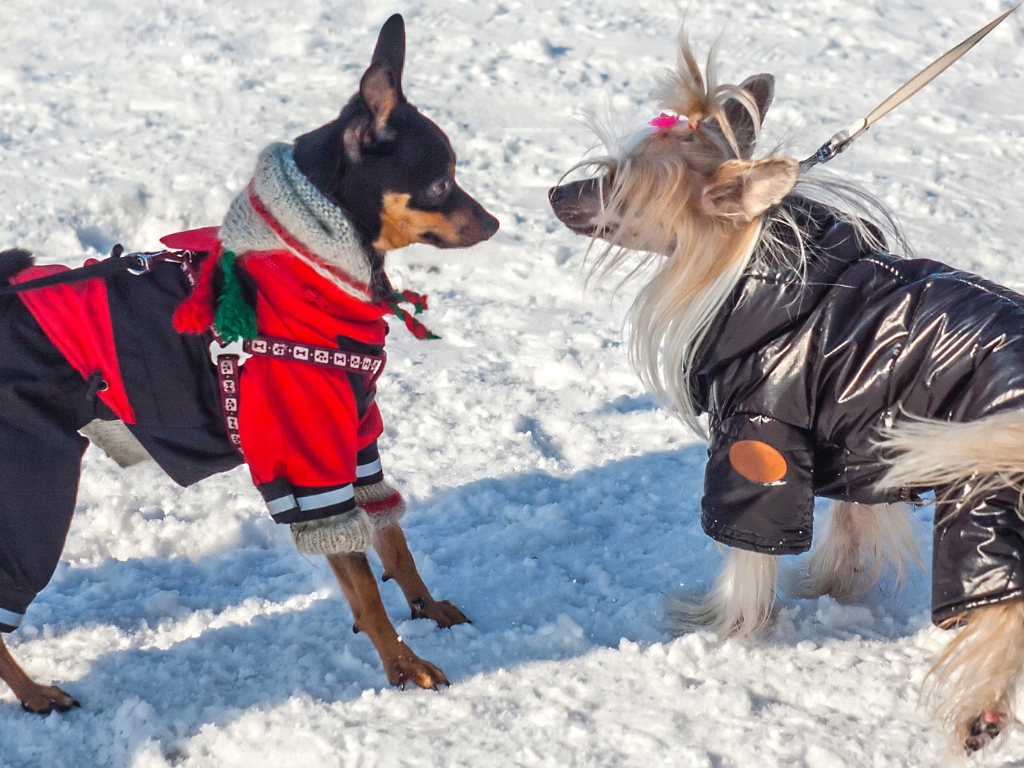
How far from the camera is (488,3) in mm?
7875

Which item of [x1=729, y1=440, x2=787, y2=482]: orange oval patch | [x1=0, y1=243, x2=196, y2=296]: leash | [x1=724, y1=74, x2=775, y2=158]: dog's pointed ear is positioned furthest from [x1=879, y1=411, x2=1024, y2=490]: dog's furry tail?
[x1=0, y1=243, x2=196, y2=296]: leash

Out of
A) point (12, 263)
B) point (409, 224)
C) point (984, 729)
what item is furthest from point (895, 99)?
point (12, 263)

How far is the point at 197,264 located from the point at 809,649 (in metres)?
1.92

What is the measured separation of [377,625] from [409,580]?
320mm

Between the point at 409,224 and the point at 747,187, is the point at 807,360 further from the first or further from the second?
the point at 409,224

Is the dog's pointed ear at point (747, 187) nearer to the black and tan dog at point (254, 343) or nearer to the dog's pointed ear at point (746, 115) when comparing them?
the dog's pointed ear at point (746, 115)

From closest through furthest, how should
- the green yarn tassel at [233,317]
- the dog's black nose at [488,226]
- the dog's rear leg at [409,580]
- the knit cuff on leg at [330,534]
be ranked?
the green yarn tassel at [233,317]
the knit cuff on leg at [330,534]
the dog's black nose at [488,226]
the dog's rear leg at [409,580]

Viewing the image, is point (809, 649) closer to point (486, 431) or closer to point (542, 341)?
point (486, 431)

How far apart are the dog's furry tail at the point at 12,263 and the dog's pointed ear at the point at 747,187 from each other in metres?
1.74

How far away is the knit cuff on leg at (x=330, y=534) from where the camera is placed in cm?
221

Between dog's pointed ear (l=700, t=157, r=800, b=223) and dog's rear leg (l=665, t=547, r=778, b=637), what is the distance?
941 mm

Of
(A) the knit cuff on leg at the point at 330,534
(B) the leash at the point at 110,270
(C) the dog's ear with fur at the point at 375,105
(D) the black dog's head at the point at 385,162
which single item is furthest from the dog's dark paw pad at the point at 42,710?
(C) the dog's ear with fur at the point at 375,105

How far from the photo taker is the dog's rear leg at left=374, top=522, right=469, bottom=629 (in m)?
2.66

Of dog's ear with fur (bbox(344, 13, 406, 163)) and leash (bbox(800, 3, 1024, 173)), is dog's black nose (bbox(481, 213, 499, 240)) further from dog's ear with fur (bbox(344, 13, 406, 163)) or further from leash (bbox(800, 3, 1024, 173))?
leash (bbox(800, 3, 1024, 173))
